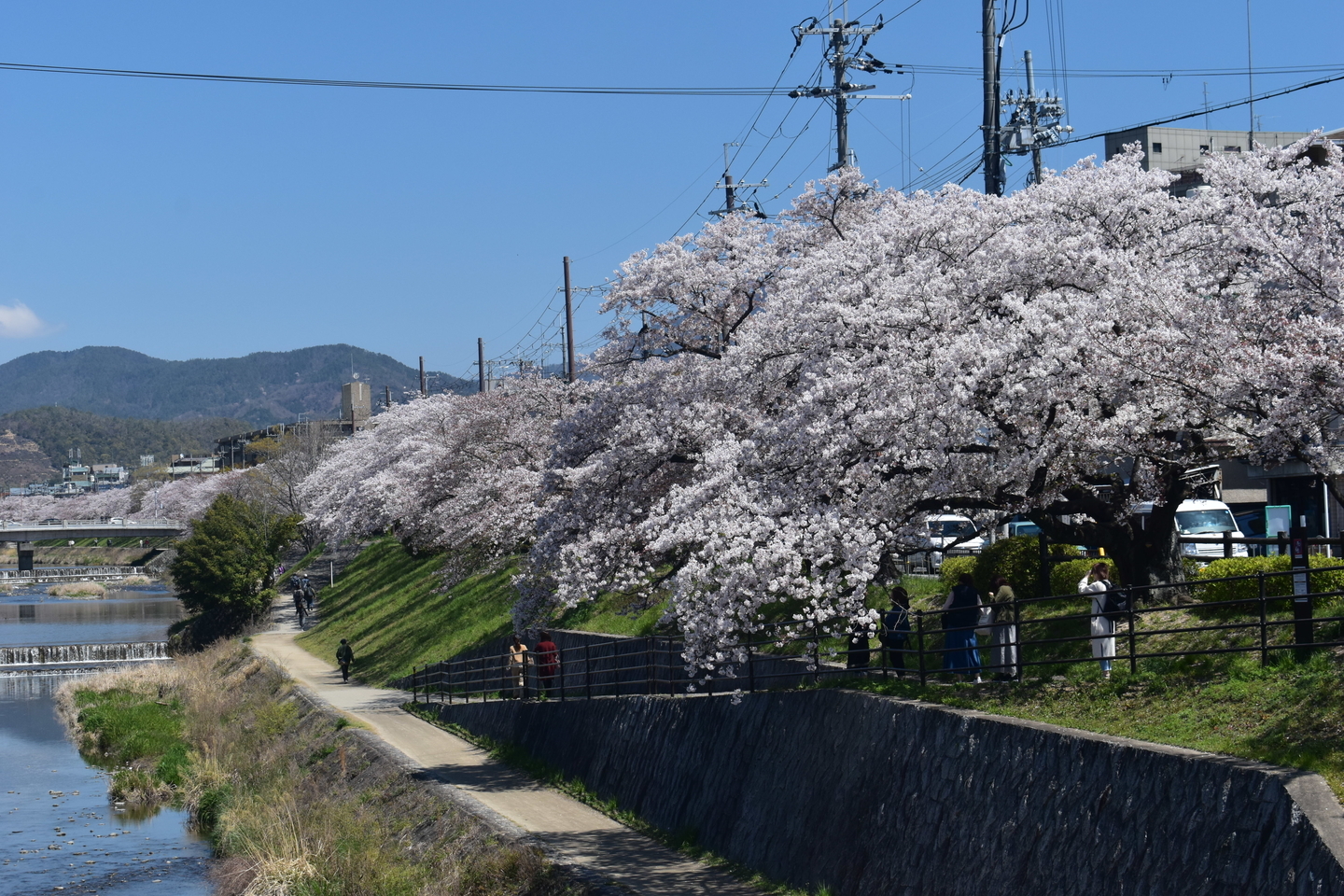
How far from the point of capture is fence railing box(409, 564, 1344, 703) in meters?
11.6

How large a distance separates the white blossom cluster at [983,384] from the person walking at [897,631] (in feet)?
2.07

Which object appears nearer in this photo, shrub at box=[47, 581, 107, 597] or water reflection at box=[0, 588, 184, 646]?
water reflection at box=[0, 588, 184, 646]

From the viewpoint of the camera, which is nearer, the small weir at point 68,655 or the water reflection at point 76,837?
the water reflection at point 76,837

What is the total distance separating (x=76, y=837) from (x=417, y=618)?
1734cm

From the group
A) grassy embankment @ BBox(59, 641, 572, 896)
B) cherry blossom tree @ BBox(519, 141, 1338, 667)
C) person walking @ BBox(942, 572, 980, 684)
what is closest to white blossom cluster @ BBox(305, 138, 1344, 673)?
cherry blossom tree @ BBox(519, 141, 1338, 667)

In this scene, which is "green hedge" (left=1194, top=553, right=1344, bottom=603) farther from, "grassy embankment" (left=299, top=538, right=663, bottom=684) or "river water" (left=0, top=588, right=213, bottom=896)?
"river water" (left=0, top=588, right=213, bottom=896)

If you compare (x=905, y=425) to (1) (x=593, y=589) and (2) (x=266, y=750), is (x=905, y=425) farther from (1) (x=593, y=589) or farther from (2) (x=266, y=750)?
(2) (x=266, y=750)

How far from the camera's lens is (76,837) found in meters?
26.1

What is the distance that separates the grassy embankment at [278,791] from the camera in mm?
17438

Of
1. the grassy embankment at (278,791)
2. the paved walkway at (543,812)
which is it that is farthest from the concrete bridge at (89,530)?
the paved walkway at (543,812)

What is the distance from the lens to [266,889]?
59.8 feet

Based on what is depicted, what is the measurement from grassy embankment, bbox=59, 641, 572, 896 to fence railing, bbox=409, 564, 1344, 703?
12.6 feet

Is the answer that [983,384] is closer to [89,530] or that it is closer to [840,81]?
[840,81]

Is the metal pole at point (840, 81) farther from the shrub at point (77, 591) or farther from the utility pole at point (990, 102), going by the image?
the shrub at point (77, 591)
